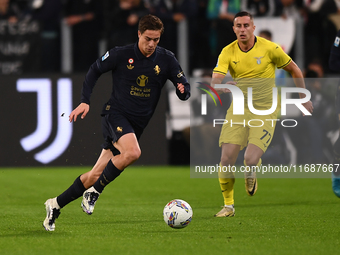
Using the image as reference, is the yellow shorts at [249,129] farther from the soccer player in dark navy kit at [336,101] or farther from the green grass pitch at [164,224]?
the soccer player in dark navy kit at [336,101]

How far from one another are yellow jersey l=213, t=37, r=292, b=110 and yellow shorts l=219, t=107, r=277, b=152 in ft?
0.62

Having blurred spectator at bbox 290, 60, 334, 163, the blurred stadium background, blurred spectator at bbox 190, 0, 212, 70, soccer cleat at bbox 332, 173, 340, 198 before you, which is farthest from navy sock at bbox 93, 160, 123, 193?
blurred spectator at bbox 190, 0, 212, 70

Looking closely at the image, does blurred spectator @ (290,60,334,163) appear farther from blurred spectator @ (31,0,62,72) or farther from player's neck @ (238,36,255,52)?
blurred spectator @ (31,0,62,72)

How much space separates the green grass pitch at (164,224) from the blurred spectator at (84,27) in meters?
3.43

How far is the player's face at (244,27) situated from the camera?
6.91m

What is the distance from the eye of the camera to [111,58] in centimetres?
598

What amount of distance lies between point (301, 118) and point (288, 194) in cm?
303

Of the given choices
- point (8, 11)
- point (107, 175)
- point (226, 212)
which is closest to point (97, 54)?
point (8, 11)

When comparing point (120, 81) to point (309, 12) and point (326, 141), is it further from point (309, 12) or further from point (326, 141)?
point (309, 12)

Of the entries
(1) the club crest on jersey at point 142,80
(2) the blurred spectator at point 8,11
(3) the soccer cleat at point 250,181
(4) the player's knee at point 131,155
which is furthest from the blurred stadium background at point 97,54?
(4) the player's knee at point 131,155

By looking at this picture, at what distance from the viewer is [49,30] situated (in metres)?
13.0

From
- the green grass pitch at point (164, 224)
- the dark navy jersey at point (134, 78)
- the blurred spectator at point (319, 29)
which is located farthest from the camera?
the blurred spectator at point (319, 29)

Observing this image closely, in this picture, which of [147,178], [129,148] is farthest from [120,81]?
[147,178]

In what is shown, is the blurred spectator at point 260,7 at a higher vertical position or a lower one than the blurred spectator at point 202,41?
higher
